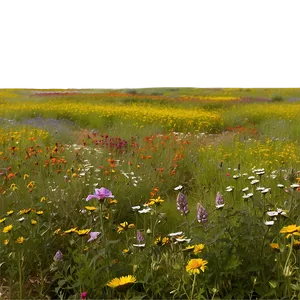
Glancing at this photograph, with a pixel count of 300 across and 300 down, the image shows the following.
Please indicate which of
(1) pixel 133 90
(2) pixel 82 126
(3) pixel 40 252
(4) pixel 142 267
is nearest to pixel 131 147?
(3) pixel 40 252

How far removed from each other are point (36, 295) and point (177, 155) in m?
3.43

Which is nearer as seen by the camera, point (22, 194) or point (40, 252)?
point (40, 252)

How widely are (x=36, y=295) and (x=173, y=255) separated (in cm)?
96

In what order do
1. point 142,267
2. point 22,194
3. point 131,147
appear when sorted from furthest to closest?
point 131,147, point 22,194, point 142,267

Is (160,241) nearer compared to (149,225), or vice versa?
(160,241)

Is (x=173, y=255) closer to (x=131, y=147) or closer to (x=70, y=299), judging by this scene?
(x=70, y=299)

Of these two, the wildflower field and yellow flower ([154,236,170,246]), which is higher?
yellow flower ([154,236,170,246])

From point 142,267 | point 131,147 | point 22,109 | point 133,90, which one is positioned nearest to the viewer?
point 142,267

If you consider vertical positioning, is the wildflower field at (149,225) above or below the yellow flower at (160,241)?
below

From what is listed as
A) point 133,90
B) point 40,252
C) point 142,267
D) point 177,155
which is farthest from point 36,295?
point 133,90

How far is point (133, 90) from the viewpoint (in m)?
23.9

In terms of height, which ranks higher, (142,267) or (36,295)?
(142,267)

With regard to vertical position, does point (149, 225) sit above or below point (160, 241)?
below

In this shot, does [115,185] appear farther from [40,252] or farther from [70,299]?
[70,299]
